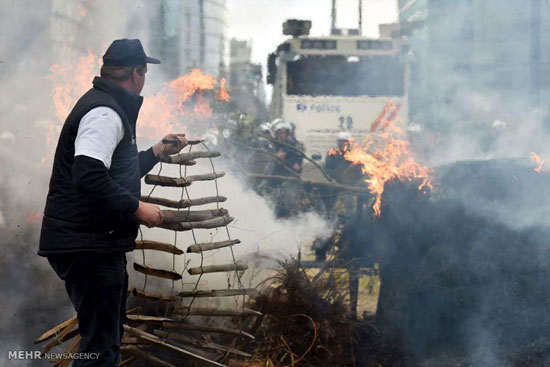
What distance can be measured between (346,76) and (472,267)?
841cm

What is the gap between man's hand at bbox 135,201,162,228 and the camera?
10.5ft

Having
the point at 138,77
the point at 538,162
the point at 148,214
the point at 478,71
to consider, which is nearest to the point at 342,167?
the point at 538,162

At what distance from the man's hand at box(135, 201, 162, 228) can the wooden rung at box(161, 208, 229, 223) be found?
0.69 meters

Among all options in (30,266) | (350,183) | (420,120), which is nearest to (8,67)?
(30,266)

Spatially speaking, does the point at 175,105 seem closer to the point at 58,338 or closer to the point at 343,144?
the point at 343,144

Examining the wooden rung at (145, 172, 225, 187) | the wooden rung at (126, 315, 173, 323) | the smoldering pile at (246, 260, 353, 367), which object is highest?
the wooden rung at (145, 172, 225, 187)

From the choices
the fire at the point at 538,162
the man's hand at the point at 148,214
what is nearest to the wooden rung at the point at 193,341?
the man's hand at the point at 148,214

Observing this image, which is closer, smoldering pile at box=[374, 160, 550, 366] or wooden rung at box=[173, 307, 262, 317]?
wooden rung at box=[173, 307, 262, 317]

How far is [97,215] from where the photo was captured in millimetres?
3178

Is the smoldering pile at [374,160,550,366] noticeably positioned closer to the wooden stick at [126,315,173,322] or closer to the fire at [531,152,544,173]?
the fire at [531,152,544,173]

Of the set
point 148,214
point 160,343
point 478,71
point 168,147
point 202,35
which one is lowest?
point 160,343

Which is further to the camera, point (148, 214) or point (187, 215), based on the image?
point (187, 215)

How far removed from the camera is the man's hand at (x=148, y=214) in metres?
3.20

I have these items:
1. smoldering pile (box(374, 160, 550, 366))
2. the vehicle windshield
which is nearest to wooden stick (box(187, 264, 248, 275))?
smoldering pile (box(374, 160, 550, 366))
